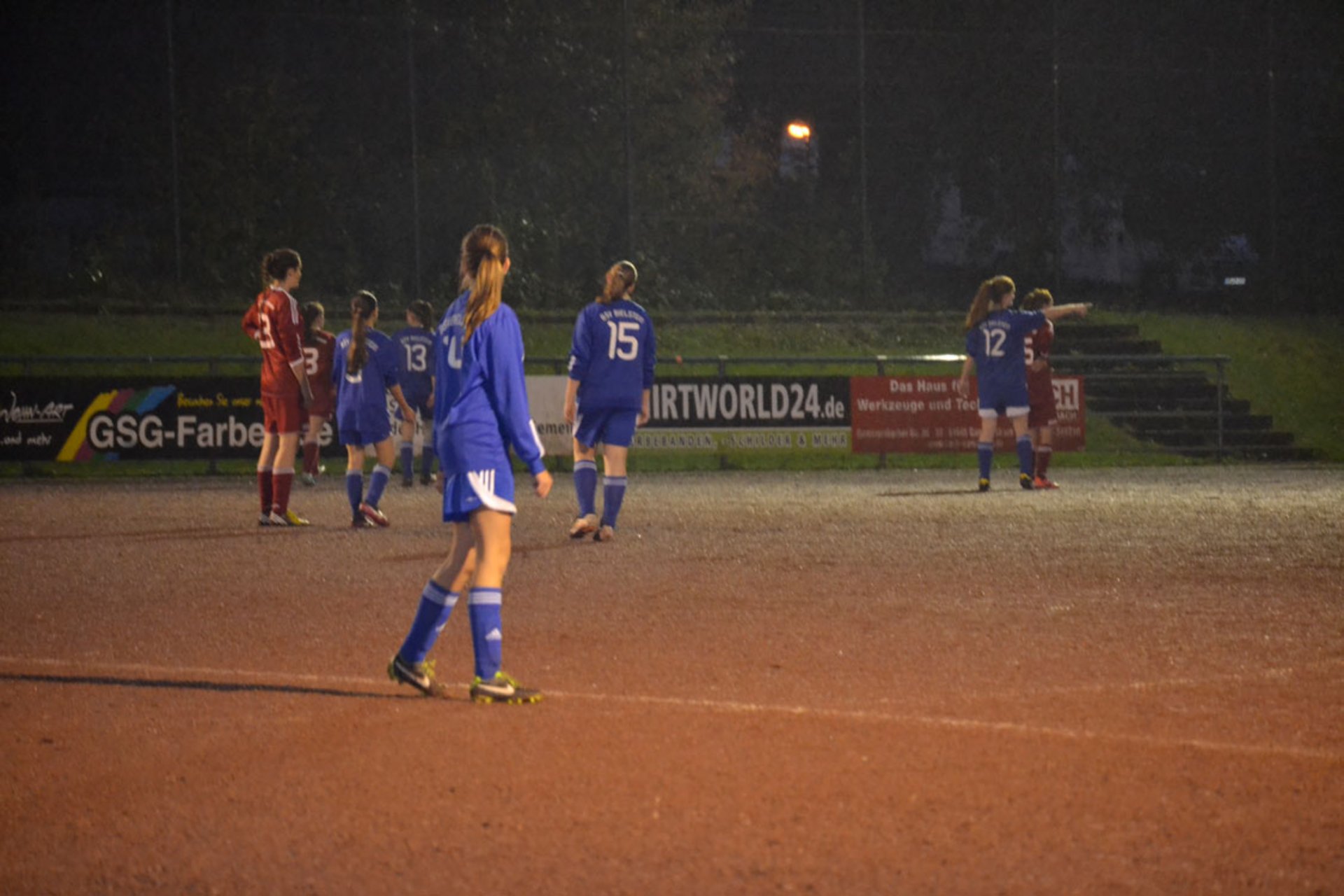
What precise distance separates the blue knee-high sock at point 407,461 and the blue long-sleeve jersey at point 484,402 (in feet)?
40.4

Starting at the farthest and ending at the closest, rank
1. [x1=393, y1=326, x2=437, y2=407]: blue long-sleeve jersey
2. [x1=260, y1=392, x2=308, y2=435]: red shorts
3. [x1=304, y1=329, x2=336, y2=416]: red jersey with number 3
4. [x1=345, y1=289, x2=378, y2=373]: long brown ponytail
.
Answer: [x1=393, y1=326, x2=437, y2=407]: blue long-sleeve jersey, [x1=304, y1=329, x2=336, y2=416]: red jersey with number 3, [x1=345, y1=289, x2=378, y2=373]: long brown ponytail, [x1=260, y1=392, x2=308, y2=435]: red shorts

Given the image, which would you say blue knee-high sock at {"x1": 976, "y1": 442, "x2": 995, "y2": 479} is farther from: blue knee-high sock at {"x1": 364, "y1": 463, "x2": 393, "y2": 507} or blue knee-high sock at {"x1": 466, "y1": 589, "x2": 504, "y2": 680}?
blue knee-high sock at {"x1": 466, "y1": 589, "x2": 504, "y2": 680}

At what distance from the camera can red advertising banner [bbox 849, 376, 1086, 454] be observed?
21.8m

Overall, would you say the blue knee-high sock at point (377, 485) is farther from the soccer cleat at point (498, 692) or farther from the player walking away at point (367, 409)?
the soccer cleat at point (498, 692)

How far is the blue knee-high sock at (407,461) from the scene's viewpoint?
59.5 feet

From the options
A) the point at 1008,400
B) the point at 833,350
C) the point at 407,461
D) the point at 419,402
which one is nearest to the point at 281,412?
the point at 419,402

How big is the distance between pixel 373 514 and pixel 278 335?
5.77 ft

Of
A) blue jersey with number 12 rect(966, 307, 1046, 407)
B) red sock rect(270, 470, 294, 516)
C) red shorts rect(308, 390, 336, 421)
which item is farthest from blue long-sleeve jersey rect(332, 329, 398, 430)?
blue jersey with number 12 rect(966, 307, 1046, 407)

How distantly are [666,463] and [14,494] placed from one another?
8709 mm

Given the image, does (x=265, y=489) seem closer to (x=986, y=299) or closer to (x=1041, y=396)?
(x=986, y=299)

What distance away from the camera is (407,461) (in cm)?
1828

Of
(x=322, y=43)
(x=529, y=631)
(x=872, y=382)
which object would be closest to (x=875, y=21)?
(x=322, y=43)

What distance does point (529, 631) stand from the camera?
25.4 feet

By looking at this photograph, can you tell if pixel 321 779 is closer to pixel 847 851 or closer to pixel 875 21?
pixel 847 851
